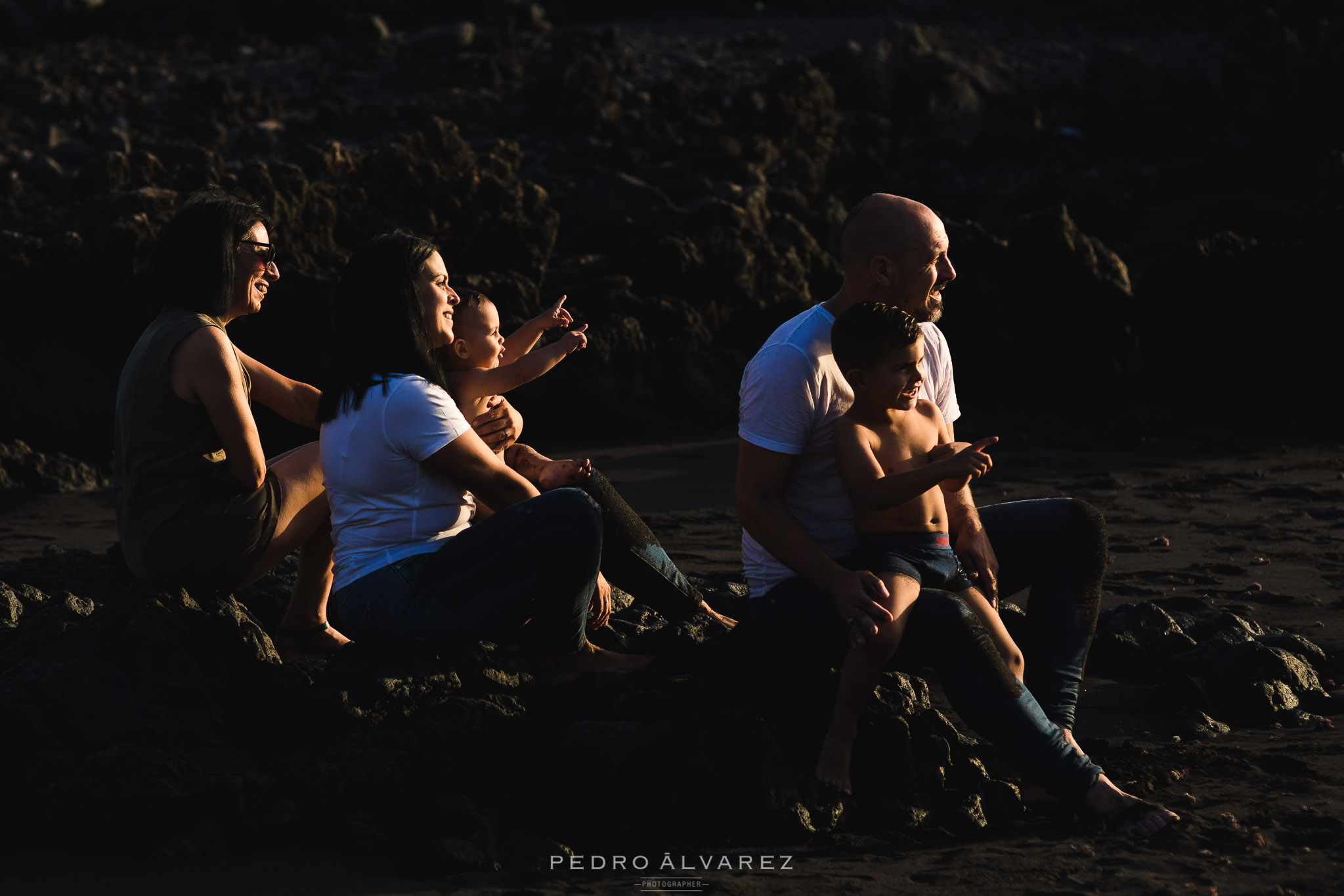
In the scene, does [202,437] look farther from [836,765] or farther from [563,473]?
[836,765]

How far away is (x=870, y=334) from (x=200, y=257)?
2.04 meters

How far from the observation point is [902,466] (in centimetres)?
380

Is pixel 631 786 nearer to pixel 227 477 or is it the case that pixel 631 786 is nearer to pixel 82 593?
pixel 227 477

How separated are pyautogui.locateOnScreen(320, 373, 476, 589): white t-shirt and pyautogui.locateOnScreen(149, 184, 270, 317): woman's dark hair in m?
0.71

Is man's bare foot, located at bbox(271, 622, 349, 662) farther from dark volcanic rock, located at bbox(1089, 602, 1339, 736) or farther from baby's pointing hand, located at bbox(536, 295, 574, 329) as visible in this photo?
dark volcanic rock, located at bbox(1089, 602, 1339, 736)

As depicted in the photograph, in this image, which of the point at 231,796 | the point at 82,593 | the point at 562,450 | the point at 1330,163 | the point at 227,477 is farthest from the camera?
the point at 1330,163

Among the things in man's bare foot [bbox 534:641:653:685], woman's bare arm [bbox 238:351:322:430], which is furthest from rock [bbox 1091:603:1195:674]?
woman's bare arm [bbox 238:351:322:430]

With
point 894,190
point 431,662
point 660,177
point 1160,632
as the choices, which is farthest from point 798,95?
point 431,662

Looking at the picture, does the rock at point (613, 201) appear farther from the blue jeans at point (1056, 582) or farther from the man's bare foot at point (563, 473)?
the blue jeans at point (1056, 582)

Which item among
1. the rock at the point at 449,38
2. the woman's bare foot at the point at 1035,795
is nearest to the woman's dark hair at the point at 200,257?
the woman's bare foot at the point at 1035,795

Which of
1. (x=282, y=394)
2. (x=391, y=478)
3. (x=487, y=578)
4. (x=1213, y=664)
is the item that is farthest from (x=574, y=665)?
(x=1213, y=664)

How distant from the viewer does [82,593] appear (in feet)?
16.8

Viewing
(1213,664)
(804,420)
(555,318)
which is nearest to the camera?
(804,420)

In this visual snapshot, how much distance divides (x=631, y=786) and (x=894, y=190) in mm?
12935
